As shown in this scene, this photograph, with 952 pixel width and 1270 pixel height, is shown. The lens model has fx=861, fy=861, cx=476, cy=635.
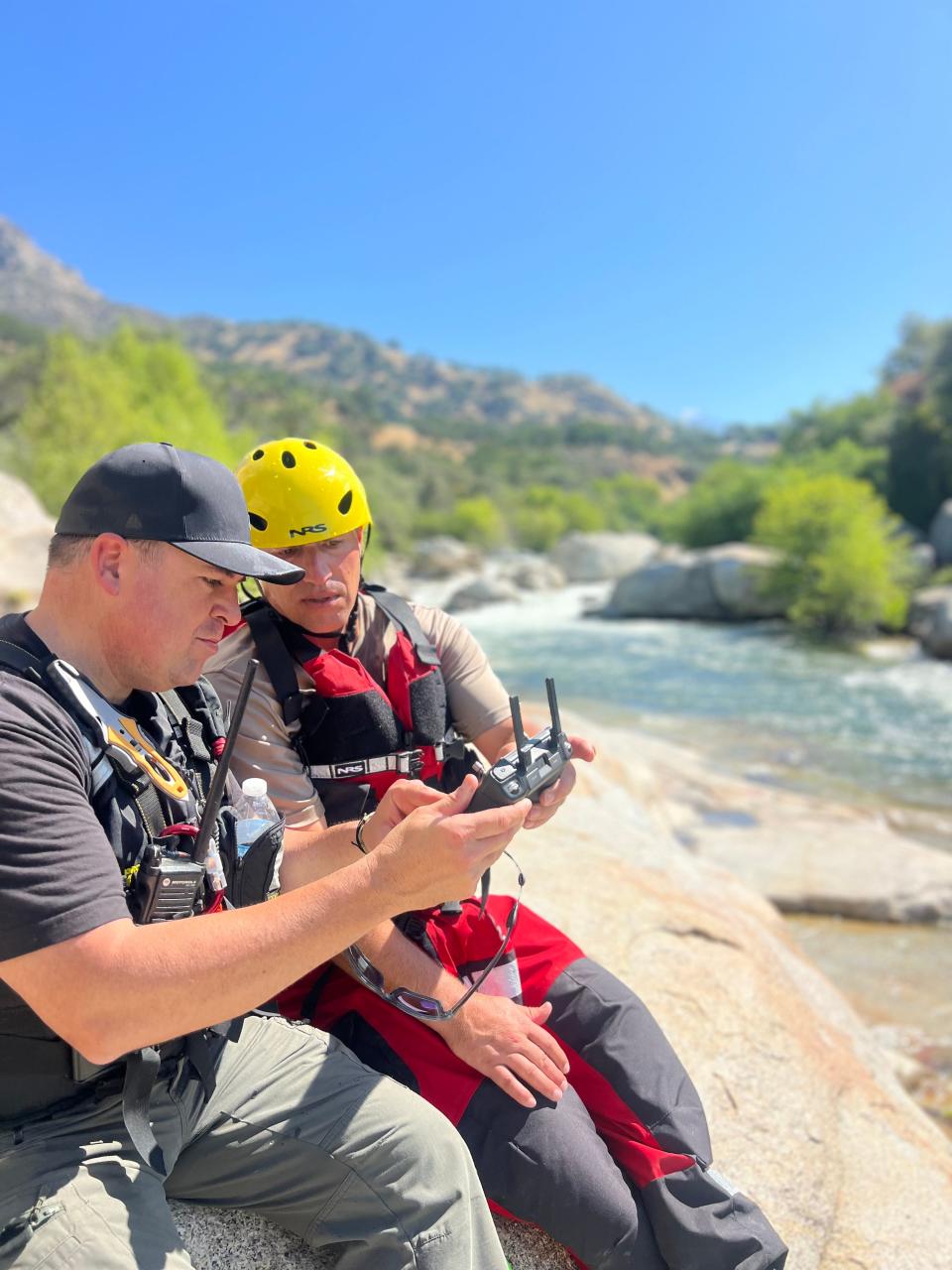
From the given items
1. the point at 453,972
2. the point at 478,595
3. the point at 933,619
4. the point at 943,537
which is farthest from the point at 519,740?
the point at 943,537

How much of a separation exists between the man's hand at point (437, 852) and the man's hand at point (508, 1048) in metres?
0.81

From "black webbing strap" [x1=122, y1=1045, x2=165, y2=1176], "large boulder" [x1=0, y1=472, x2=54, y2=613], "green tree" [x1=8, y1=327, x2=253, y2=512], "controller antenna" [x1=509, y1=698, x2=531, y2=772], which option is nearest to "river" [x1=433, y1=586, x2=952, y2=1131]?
"controller antenna" [x1=509, y1=698, x2=531, y2=772]

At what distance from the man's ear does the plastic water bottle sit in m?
0.77

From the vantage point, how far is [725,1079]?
343 cm

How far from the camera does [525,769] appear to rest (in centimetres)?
197

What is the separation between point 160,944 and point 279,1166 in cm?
88

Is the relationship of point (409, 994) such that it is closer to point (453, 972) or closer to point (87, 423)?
point (453, 972)

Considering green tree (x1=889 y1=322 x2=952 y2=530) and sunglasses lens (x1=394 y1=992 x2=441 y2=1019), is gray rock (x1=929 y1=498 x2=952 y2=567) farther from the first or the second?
sunglasses lens (x1=394 y1=992 x2=441 y2=1019)

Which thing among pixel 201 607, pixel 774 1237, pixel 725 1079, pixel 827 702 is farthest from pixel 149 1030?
pixel 827 702

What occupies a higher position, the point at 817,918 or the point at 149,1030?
the point at 149,1030

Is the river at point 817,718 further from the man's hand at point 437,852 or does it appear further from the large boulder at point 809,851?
the man's hand at point 437,852

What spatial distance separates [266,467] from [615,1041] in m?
2.21

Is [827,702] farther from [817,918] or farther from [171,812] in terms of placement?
[171,812]

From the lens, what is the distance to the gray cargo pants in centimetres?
170
